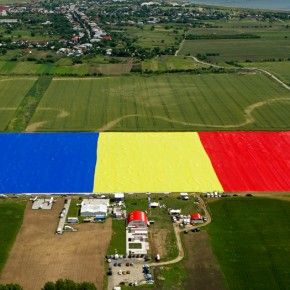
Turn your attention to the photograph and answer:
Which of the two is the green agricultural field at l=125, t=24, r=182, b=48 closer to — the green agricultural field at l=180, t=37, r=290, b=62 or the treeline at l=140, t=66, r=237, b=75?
the green agricultural field at l=180, t=37, r=290, b=62

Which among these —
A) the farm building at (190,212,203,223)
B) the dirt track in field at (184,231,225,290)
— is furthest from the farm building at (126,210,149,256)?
the farm building at (190,212,203,223)

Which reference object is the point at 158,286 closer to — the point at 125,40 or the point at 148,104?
the point at 148,104

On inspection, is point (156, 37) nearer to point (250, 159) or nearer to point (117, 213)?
point (250, 159)

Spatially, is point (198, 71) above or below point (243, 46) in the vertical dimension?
above

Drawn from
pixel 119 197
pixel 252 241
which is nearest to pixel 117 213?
pixel 119 197

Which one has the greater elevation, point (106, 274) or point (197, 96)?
point (106, 274)

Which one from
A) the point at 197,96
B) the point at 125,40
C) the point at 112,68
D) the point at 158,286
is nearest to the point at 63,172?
the point at 158,286
